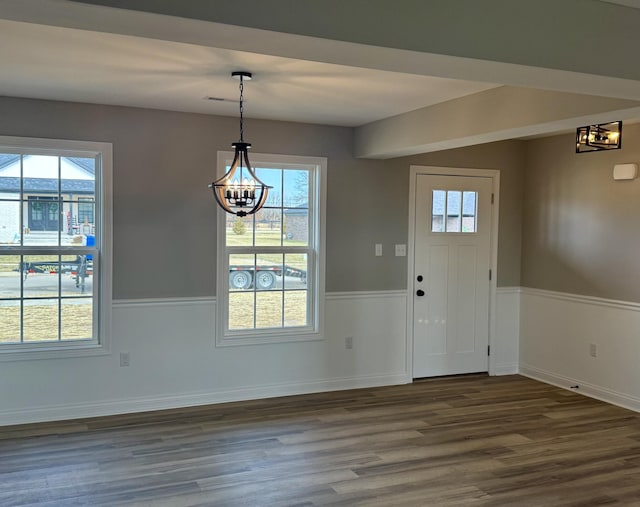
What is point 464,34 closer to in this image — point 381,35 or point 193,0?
point 381,35

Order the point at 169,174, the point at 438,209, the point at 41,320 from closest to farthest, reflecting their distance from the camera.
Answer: the point at 41,320 → the point at 169,174 → the point at 438,209

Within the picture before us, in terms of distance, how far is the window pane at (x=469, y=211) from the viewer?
601 centimetres

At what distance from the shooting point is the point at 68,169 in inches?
182

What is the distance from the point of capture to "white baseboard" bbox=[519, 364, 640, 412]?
16.6 feet

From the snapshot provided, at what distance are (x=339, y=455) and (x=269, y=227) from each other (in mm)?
2111

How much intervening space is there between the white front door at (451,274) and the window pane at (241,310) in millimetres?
1610

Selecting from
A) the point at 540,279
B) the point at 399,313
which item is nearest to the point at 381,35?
the point at 399,313

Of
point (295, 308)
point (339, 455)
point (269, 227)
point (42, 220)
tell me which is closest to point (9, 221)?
point (42, 220)

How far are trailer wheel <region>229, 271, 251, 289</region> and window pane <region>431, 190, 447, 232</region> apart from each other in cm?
188

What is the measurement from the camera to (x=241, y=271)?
5.20 meters

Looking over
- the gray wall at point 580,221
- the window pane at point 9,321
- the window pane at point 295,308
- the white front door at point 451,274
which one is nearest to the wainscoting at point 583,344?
the gray wall at point 580,221

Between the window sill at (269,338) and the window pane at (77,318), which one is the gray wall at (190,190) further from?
the window sill at (269,338)

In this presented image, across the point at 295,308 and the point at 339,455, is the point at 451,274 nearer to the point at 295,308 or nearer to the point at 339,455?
the point at 295,308

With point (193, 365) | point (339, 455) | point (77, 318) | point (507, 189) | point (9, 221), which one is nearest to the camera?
point (339, 455)
